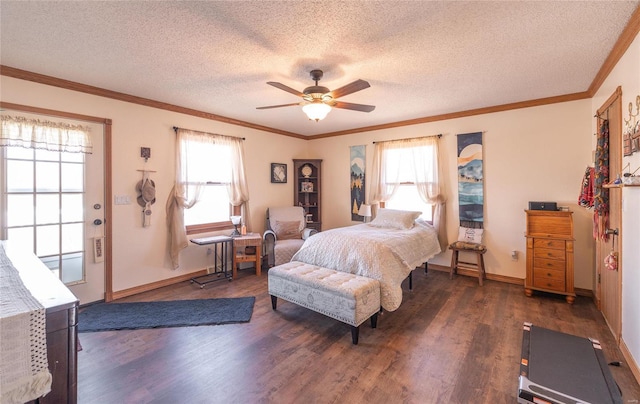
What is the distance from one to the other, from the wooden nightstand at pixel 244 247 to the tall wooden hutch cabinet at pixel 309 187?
5.15 feet

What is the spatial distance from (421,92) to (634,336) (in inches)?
115

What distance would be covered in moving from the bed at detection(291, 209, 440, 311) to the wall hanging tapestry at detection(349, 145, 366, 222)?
5.26 ft

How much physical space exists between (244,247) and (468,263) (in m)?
3.54

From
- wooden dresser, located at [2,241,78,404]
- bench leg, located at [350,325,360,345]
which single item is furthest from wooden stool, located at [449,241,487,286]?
wooden dresser, located at [2,241,78,404]

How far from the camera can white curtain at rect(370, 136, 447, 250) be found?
4535 mm

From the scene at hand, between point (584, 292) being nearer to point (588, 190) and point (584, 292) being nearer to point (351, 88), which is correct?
point (588, 190)

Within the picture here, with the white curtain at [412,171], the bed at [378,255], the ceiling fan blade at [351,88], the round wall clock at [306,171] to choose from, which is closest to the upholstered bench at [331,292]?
the bed at [378,255]

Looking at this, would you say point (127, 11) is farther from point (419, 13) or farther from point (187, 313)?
point (187, 313)

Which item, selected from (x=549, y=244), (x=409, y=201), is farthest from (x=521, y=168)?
(x=409, y=201)

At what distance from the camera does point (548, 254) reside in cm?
342

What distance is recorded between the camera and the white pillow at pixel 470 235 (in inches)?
165

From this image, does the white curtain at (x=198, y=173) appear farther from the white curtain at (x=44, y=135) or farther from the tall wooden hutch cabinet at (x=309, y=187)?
the tall wooden hutch cabinet at (x=309, y=187)

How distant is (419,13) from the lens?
192cm

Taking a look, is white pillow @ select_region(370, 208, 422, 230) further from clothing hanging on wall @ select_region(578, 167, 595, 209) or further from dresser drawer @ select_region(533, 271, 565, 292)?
clothing hanging on wall @ select_region(578, 167, 595, 209)
